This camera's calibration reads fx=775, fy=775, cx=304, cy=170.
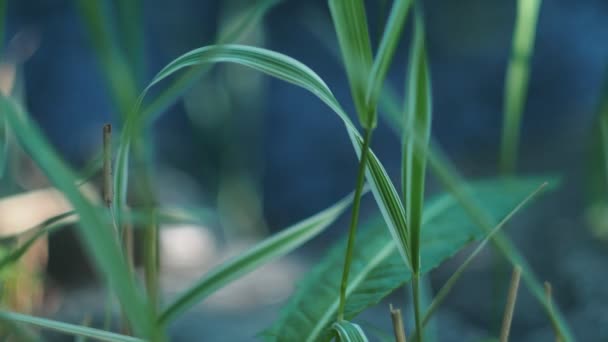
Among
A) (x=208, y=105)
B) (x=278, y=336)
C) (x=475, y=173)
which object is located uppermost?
(x=208, y=105)

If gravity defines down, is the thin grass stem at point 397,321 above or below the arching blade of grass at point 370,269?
below

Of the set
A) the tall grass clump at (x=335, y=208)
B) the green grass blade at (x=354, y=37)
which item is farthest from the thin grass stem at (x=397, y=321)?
the green grass blade at (x=354, y=37)

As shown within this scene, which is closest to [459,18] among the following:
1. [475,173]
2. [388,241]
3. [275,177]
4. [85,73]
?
[475,173]

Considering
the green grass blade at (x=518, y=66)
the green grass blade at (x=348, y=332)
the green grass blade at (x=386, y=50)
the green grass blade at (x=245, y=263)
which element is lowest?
the green grass blade at (x=348, y=332)

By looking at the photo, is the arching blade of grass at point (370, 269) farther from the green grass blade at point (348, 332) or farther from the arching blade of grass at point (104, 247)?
the arching blade of grass at point (104, 247)

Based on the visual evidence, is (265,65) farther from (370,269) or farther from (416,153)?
(370,269)

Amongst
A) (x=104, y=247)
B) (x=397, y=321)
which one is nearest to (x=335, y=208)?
(x=397, y=321)

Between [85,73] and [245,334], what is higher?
[85,73]

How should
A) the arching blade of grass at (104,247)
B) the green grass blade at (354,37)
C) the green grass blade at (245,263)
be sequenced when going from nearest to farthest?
1. the arching blade of grass at (104,247)
2. the green grass blade at (354,37)
3. the green grass blade at (245,263)

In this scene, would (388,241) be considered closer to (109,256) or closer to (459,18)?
(109,256)
